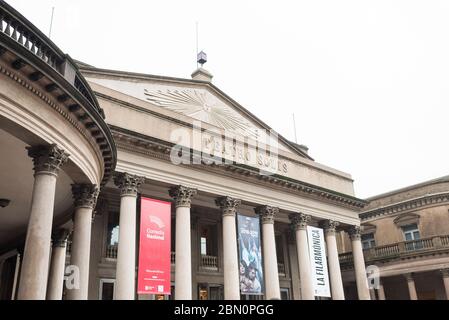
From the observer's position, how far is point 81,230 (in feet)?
39.5

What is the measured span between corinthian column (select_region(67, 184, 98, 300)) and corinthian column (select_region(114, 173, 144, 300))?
14.3 feet

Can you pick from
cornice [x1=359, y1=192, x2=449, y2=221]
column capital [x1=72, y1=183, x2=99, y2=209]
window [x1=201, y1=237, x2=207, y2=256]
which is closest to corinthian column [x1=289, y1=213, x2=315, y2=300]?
window [x1=201, y1=237, x2=207, y2=256]

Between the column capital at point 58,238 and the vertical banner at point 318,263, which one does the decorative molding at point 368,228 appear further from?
the column capital at point 58,238

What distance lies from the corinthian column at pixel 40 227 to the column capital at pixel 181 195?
9.76 m

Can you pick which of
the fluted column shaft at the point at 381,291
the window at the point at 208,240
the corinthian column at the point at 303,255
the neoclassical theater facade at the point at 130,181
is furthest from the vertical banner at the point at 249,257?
the fluted column shaft at the point at 381,291

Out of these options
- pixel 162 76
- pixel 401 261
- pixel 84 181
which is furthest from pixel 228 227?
pixel 401 261

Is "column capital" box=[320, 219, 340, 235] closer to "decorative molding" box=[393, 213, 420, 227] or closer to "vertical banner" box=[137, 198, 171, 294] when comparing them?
"decorative molding" box=[393, 213, 420, 227]

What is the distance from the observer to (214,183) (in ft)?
67.8

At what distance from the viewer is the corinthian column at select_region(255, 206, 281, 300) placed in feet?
69.6

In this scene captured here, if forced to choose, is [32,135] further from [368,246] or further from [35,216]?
[368,246]

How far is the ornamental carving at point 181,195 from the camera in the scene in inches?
757
